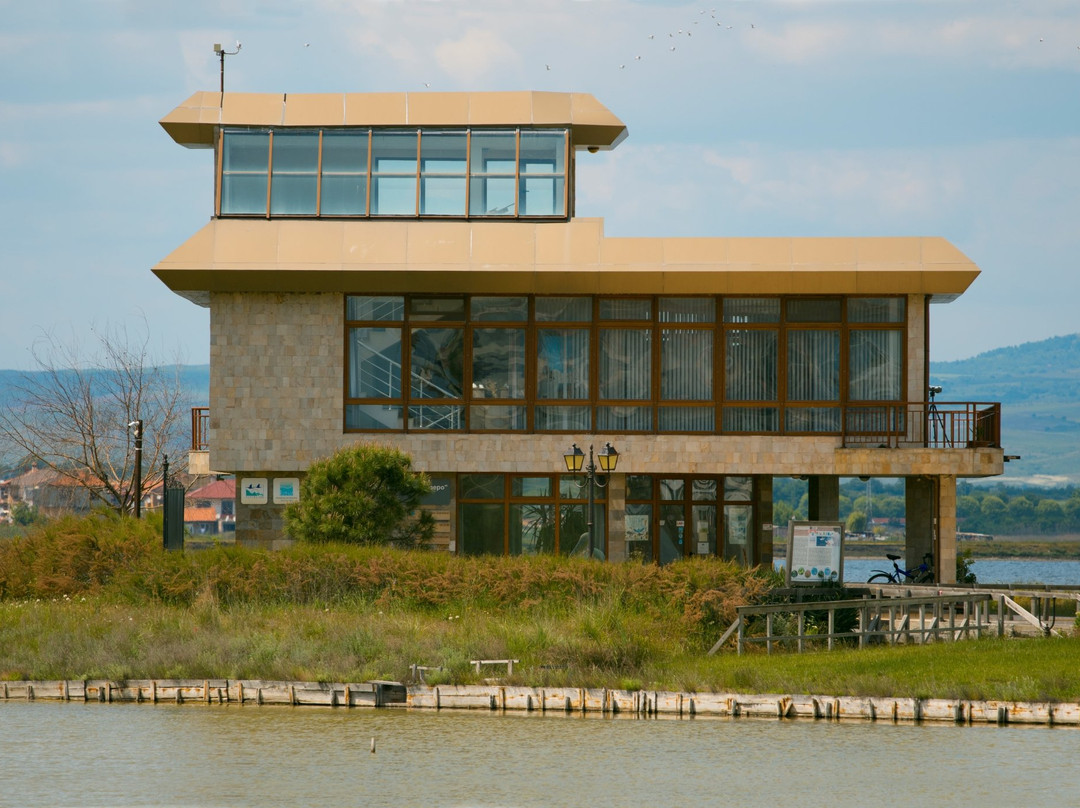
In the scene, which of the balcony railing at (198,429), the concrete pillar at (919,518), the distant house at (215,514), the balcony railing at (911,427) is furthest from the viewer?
the distant house at (215,514)

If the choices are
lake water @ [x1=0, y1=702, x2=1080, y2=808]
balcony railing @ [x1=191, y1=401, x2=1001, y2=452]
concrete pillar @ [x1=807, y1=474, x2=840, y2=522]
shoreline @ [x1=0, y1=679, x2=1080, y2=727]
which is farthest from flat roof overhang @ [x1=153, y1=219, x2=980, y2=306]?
lake water @ [x1=0, y1=702, x2=1080, y2=808]

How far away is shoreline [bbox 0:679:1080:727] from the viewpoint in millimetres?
16469

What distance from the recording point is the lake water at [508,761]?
13188 mm

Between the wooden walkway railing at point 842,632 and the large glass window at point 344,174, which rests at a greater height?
the large glass window at point 344,174

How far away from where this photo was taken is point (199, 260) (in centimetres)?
3028

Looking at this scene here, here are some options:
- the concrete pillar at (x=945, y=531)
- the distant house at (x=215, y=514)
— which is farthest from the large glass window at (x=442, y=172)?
the distant house at (x=215, y=514)

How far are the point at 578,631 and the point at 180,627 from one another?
5.73 m

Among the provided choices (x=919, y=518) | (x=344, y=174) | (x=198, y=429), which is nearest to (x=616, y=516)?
(x=919, y=518)

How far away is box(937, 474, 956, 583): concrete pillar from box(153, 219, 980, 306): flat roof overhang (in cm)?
397

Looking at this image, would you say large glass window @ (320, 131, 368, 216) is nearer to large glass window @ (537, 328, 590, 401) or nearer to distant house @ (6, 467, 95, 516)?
large glass window @ (537, 328, 590, 401)

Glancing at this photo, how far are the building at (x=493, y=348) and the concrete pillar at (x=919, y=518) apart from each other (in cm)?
45

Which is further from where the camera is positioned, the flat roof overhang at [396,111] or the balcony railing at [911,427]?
the flat roof overhang at [396,111]

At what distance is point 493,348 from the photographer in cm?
3133

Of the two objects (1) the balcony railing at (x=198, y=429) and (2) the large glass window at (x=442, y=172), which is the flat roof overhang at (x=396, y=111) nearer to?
(2) the large glass window at (x=442, y=172)
